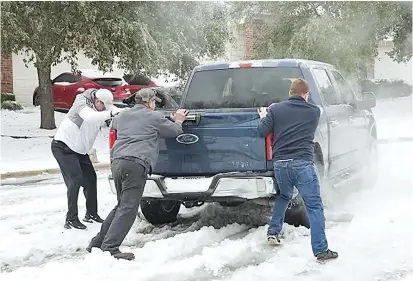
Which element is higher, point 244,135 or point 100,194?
point 244,135

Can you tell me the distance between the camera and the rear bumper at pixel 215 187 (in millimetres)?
6223

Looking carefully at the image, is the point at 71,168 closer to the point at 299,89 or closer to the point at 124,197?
the point at 124,197

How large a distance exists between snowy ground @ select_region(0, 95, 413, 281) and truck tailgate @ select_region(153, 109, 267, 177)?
728 mm

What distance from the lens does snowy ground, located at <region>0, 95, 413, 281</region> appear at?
539 centimetres

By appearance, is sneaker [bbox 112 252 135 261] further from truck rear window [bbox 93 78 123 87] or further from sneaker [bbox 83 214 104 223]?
truck rear window [bbox 93 78 123 87]

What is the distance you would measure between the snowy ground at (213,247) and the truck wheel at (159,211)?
0.42ft

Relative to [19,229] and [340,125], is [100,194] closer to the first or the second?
[19,229]

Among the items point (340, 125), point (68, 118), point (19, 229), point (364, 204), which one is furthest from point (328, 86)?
point (19, 229)

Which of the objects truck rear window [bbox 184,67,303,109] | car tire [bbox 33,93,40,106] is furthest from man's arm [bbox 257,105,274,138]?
car tire [bbox 33,93,40,106]

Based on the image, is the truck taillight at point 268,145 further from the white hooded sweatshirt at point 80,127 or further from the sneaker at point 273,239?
the white hooded sweatshirt at point 80,127

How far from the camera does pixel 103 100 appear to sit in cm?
695

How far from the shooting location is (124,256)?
5.76 metres

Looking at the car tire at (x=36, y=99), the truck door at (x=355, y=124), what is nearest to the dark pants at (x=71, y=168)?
the truck door at (x=355, y=124)

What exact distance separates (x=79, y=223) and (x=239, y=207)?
204 centimetres
